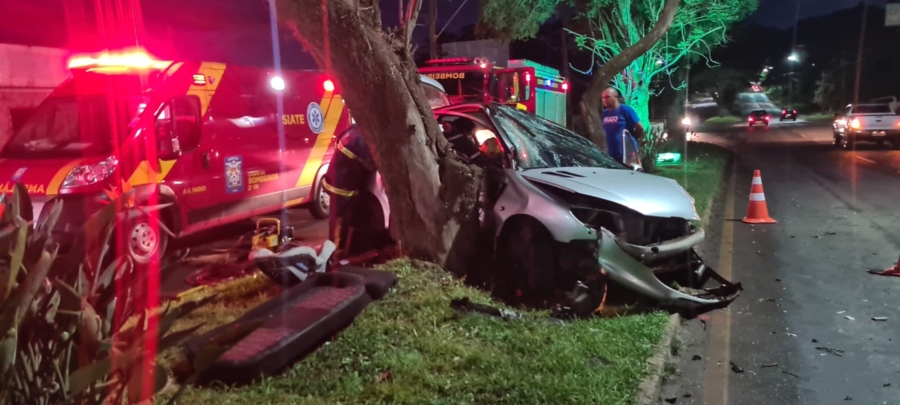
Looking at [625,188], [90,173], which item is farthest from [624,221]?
[90,173]

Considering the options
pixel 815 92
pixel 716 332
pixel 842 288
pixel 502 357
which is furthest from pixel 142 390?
pixel 815 92

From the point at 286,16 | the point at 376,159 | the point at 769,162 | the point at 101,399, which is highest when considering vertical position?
the point at 286,16

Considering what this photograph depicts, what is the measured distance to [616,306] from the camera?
18.4ft

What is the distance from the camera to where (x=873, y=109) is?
76.2 feet

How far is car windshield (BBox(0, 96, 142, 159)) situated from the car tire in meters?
4.25

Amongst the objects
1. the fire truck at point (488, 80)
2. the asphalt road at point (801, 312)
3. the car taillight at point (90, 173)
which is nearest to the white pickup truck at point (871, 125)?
the fire truck at point (488, 80)

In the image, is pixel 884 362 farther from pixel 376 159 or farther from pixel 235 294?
pixel 235 294

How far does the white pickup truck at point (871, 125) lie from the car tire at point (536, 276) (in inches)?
842

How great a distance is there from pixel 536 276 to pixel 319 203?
5.84 meters

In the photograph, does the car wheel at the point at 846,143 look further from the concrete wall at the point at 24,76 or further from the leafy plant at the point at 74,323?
the leafy plant at the point at 74,323

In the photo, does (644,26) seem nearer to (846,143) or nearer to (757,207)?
(846,143)

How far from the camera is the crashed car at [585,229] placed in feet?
16.9

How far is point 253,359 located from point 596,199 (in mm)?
2763

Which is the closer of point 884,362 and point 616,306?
point 884,362
